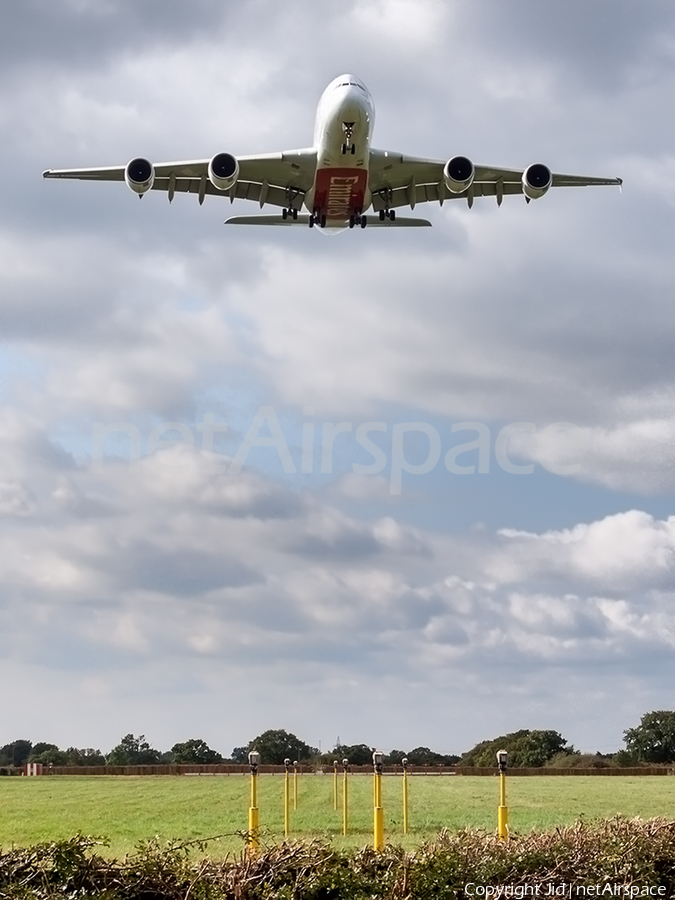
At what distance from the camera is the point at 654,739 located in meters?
107

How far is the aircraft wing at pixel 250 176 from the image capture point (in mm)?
33844

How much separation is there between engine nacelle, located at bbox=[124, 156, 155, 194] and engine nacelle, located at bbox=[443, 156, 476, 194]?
891cm

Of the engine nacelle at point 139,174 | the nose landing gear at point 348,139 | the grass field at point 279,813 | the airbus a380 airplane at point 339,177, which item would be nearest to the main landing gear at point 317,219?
the airbus a380 airplane at point 339,177

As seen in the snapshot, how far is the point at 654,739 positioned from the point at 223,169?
3600 inches

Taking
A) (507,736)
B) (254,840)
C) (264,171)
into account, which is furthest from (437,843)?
(507,736)

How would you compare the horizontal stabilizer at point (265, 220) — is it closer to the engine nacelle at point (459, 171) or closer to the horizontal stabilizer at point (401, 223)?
the horizontal stabilizer at point (401, 223)

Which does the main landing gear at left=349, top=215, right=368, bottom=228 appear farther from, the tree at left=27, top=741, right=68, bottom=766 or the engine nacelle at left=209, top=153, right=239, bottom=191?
the tree at left=27, top=741, right=68, bottom=766

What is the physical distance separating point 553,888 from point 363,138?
80.3ft

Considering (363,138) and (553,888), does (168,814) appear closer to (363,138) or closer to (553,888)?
(363,138)

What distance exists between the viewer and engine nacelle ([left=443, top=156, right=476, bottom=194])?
32.6 meters

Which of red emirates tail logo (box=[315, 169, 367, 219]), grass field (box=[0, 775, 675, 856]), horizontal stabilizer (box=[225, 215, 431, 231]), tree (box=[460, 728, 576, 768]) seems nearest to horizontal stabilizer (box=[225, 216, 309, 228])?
horizontal stabilizer (box=[225, 215, 431, 231])

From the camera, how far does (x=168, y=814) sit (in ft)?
98.9

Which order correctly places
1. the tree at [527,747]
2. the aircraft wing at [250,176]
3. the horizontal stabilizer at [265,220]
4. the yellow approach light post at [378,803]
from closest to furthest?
the yellow approach light post at [378,803], the aircraft wing at [250,176], the horizontal stabilizer at [265,220], the tree at [527,747]

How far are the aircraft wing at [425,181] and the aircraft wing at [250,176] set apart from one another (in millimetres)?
2390
